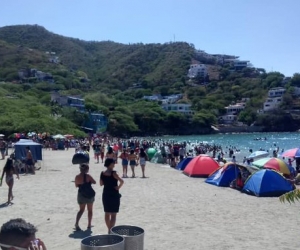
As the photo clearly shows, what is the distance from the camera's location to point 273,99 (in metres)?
121

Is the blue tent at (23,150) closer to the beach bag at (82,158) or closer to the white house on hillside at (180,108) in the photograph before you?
the beach bag at (82,158)

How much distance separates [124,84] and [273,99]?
55253 millimetres

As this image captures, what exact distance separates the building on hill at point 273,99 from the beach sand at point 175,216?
10772 cm

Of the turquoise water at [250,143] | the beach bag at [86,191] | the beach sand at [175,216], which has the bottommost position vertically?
the turquoise water at [250,143]

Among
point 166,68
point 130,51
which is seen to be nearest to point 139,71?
point 166,68

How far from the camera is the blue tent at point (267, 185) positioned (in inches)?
521

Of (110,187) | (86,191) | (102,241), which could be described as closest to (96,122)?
(86,191)

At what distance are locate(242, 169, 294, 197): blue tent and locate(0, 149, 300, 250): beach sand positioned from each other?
436 mm

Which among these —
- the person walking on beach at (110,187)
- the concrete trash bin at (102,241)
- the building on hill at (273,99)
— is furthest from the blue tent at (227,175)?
the building on hill at (273,99)

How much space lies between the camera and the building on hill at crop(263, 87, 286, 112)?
11794 centimetres

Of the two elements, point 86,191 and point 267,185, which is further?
point 267,185

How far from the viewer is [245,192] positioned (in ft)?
45.8

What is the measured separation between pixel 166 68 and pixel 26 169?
14297cm

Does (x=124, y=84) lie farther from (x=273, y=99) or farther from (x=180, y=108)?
(x=273, y=99)
